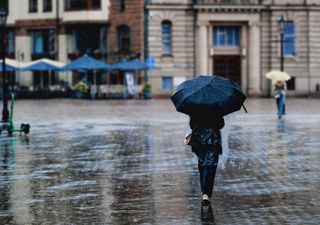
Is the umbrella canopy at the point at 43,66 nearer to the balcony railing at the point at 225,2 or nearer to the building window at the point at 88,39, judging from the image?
the building window at the point at 88,39

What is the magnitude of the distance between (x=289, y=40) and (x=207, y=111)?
→ 53.1 m

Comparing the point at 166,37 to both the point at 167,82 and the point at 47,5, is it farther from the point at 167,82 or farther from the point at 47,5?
the point at 47,5

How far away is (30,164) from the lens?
53.6ft

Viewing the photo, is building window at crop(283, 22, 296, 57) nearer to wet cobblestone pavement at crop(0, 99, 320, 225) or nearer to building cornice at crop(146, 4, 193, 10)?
building cornice at crop(146, 4, 193, 10)

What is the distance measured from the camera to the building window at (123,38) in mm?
62562

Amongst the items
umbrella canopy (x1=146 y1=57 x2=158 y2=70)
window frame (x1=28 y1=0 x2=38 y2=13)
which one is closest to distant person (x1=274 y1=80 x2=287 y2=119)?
umbrella canopy (x1=146 y1=57 x2=158 y2=70)

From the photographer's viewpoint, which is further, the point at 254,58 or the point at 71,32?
the point at 71,32

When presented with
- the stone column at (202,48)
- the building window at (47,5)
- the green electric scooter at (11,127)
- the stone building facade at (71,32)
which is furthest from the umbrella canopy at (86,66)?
the green electric scooter at (11,127)

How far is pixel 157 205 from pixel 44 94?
50033 millimetres

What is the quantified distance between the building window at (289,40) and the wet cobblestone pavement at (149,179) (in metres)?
38.0

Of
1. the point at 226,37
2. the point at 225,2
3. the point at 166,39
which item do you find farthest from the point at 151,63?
the point at 225,2

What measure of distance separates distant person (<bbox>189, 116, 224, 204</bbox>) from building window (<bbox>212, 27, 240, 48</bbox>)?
5169 cm

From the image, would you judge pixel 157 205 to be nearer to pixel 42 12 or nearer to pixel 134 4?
pixel 134 4

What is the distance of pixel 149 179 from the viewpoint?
13812 mm
